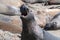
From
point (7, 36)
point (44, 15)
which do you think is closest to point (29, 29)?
point (7, 36)

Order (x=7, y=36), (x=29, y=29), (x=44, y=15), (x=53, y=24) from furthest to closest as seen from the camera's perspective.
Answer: (x=44, y=15)
(x=53, y=24)
(x=7, y=36)
(x=29, y=29)

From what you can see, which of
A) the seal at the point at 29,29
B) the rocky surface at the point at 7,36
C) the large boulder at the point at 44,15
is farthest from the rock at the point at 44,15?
the seal at the point at 29,29

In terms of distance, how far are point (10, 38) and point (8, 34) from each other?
141 millimetres

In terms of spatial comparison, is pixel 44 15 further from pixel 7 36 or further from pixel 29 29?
pixel 29 29

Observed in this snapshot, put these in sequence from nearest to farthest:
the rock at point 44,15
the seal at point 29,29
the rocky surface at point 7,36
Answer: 1. the seal at point 29,29
2. the rocky surface at point 7,36
3. the rock at point 44,15

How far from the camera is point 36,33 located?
1958 mm

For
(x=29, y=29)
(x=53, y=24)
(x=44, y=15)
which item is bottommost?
(x=53, y=24)

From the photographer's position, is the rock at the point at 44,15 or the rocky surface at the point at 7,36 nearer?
the rocky surface at the point at 7,36

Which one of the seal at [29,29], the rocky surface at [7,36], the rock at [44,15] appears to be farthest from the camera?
the rock at [44,15]

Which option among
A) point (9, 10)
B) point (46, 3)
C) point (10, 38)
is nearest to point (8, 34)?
point (10, 38)

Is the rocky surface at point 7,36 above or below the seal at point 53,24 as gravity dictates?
above

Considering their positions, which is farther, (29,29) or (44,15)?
(44,15)

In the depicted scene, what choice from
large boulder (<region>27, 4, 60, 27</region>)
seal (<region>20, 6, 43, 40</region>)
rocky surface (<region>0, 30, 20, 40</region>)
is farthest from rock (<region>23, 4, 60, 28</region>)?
seal (<region>20, 6, 43, 40</region>)

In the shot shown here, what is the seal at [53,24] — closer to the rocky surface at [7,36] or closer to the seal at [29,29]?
the rocky surface at [7,36]
